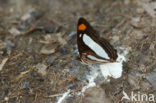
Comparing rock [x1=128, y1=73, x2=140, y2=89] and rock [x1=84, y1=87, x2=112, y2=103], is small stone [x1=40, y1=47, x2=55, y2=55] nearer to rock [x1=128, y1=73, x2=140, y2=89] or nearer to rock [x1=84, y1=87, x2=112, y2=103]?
rock [x1=84, y1=87, x2=112, y2=103]

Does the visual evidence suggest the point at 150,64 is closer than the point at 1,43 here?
Yes

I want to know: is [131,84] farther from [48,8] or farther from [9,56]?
[48,8]

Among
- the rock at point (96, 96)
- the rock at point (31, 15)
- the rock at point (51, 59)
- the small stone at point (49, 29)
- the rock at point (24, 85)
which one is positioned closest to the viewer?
the rock at point (96, 96)

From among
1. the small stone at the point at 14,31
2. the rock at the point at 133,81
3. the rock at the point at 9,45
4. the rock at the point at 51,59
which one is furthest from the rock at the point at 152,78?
the small stone at the point at 14,31

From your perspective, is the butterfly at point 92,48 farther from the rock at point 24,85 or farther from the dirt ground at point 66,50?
the rock at point 24,85

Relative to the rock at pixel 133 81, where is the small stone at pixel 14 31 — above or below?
above

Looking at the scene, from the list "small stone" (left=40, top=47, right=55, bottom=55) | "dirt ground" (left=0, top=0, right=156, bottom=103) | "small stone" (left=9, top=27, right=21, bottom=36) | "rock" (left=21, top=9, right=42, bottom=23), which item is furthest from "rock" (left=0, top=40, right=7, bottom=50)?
"rock" (left=21, top=9, right=42, bottom=23)

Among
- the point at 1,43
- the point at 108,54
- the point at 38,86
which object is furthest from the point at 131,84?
the point at 1,43

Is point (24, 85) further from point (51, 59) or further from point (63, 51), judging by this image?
point (63, 51)
